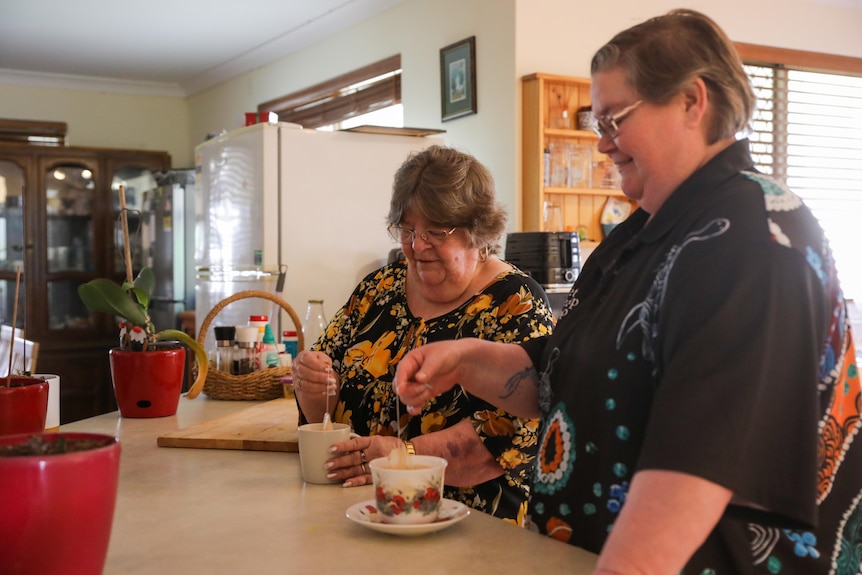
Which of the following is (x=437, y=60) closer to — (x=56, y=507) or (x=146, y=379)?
(x=146, y=379)

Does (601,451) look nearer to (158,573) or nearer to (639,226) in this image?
(639,226)

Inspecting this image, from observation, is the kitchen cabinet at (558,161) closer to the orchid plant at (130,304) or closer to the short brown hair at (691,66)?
the orchid plant at (130,304)

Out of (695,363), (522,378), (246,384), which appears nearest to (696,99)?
(695,363)

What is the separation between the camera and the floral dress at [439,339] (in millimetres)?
1535

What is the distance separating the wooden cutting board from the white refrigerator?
5.72 ft

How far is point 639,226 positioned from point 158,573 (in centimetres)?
68

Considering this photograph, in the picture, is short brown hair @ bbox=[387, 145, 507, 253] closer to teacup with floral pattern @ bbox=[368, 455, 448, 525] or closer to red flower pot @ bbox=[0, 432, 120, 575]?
teacup with floral pattern @ bbox=[368, 455, 448, 525]

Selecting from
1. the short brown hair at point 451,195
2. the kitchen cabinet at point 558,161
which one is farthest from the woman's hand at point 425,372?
the kitchen cabinet at point 558,161

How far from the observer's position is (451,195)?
1.75 meters

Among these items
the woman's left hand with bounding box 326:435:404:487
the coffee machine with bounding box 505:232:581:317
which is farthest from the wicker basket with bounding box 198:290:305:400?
the coffee machine with bounding box 505:232:581:317

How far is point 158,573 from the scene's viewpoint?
91 cm

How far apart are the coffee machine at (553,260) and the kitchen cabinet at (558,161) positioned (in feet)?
1.13

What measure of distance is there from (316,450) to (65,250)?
18.0 ft

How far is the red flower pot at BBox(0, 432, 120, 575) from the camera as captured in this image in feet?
2.34
